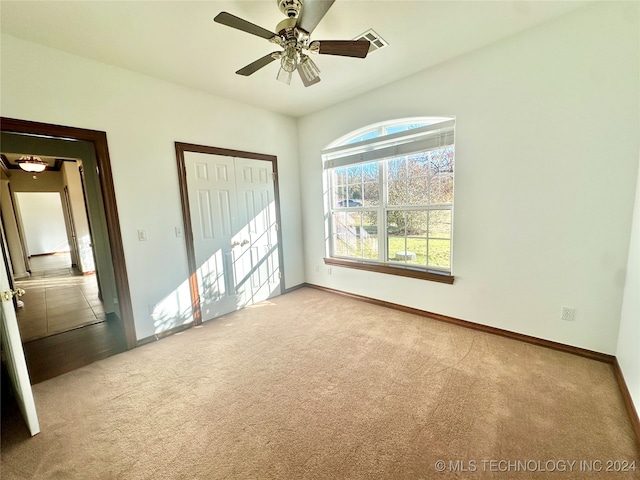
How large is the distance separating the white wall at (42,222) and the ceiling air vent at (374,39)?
11.2 metres

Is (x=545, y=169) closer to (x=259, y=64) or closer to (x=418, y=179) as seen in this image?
(x=418, y=179)

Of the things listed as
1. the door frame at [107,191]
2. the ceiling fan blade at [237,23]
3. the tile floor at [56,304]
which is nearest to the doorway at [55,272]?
the tile floor at [56,304]

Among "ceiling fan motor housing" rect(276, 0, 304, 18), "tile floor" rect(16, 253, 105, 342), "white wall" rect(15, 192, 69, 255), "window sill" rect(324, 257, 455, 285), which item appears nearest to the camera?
"ceiling fan motor housing" rect(276, 0, 304, 18)

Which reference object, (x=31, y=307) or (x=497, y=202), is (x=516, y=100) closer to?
(x=497, y=202)

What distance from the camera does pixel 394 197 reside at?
3.18 meters

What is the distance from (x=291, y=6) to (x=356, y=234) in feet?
8.46

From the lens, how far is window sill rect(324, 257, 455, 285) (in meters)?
2.83

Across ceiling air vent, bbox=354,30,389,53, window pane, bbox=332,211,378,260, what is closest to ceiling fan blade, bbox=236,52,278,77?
ceiling air vent, bbox=354,30,389,53

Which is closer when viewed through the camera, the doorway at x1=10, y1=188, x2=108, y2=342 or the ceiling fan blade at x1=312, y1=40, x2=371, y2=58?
the ceiling fan blade at x1=312, y1=40, x2=371, y2=58

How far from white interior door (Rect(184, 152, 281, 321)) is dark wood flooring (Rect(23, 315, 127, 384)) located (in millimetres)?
975

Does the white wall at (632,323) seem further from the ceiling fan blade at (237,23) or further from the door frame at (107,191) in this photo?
the door frame at (107,191)

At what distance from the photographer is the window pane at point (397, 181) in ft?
10.0

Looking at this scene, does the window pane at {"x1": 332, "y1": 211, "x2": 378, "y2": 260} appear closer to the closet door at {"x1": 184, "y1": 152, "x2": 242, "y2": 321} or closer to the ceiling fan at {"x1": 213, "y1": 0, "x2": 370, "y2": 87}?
the closet door at {"x1": 184, "y1": 152, "x2": 242, "y2": 321}

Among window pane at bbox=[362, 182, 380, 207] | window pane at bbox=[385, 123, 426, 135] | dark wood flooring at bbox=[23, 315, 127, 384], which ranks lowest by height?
dark wood flooring at bbox=[23, 315, 127, 384]
